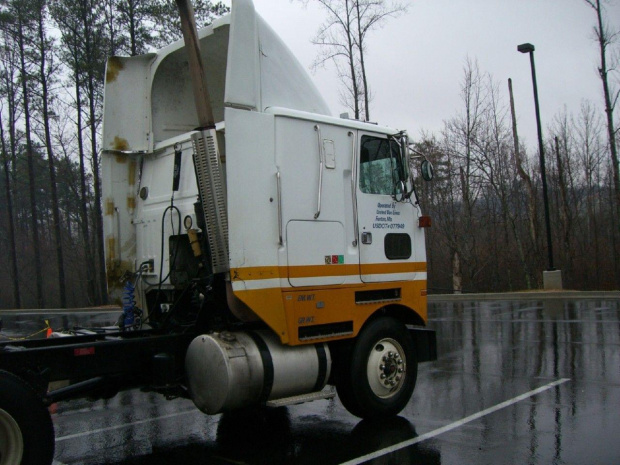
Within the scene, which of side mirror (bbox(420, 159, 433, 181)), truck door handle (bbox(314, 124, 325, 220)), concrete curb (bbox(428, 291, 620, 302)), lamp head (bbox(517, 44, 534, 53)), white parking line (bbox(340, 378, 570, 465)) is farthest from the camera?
lamp head (bbox(517, 44, 534, 53))

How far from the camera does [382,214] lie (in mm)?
6414

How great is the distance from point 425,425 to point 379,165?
108 inches

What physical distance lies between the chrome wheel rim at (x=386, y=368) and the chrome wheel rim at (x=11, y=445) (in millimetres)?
3196

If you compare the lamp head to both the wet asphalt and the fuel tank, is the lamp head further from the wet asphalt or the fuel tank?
the fuel tank

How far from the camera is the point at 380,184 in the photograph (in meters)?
6.48

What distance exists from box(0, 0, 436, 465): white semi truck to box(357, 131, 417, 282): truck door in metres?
0.02

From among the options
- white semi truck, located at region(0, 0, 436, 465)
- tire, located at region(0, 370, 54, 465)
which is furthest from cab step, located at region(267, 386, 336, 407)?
tire, located at region(0, 370, 54, 465)

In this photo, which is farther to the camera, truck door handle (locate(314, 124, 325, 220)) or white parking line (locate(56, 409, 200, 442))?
white parking line (locate(56, 409, 200, 442))

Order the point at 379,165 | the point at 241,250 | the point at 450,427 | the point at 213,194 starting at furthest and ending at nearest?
the point at 379,165, the point at 450,427, the point at 213,194, the point at 241,250

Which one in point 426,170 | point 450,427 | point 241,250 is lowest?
point 450,427

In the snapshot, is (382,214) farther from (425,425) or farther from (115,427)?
(115,427)

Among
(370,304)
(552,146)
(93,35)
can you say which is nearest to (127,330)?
(370,304)

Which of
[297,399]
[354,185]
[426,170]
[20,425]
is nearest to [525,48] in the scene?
[426,170]

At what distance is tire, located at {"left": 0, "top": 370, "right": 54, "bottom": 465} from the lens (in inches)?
163
